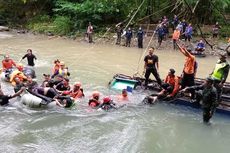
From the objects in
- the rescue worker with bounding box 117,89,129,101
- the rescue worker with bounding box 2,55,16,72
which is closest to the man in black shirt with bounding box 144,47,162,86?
the rescue worker with bounding box 117,89,129,101

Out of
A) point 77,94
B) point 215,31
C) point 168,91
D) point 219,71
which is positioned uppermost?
point 215,31

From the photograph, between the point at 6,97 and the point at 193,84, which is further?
the point at 6,97

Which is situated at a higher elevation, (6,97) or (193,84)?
(193,84)

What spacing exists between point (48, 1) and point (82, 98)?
22587mm

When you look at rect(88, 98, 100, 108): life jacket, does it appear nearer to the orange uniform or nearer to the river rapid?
the river rapid

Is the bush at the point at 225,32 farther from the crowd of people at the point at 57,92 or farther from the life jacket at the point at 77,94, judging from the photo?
the life jacket at the point at 77,94

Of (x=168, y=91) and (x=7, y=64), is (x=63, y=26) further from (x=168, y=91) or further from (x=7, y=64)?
(x=168, y=91)

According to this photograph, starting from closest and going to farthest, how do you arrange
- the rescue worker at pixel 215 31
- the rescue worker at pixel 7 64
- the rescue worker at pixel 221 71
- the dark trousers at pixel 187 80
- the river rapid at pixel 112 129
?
1. the river rapid at pixel 112 129
2. the rescue worker at pixel 221 71
3. the dark trousers at pixel 187 80
4. the rescue worker at pixel 7 64
5. the rescue worker at pixel 215 31

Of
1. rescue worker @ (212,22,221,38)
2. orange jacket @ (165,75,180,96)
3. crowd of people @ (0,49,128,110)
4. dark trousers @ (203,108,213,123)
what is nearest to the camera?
dark trousers @ (203,108,213,123)

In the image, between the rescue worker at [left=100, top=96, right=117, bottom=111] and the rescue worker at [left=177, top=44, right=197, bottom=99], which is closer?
the rescue worker at [left=177, top=44, right=197, bottom=99]

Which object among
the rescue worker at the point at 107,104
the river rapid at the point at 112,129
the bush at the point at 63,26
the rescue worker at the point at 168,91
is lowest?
the river rapid at the point at 112,129

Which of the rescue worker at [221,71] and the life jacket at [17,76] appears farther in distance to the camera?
the life jacket at [17,76]

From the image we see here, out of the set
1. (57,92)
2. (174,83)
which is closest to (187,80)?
(174,83)

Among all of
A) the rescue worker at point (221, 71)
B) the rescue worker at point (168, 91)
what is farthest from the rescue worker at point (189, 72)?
the rescue worker at point (221, 71)
